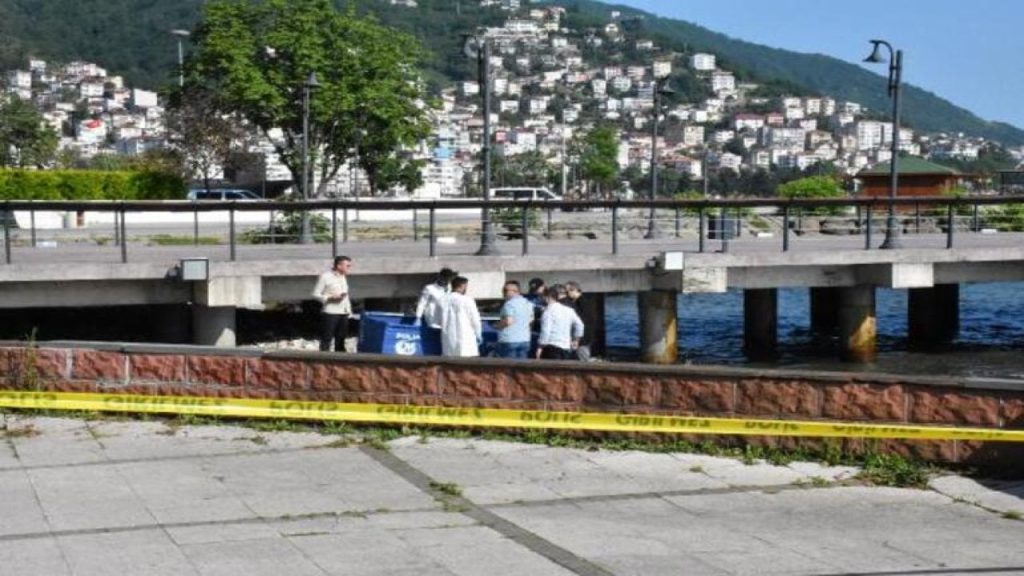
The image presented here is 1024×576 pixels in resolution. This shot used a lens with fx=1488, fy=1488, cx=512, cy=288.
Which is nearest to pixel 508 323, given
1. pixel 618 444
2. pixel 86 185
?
pixel 618 444

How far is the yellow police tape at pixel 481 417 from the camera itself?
1084 cm

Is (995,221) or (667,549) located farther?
(995,221)

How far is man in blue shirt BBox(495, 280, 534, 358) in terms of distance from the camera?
50.3ft

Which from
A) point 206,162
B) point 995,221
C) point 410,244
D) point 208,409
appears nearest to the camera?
point 208,409

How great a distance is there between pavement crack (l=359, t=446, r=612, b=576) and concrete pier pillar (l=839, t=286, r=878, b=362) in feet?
69.2

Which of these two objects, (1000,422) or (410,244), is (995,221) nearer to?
(410,244)

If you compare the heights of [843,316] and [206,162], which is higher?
[206,162]

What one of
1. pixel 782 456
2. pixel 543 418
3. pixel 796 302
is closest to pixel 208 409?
pixel 543 418

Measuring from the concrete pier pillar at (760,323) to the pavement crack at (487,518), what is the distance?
76.5 feet

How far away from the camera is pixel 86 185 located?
1977 inches

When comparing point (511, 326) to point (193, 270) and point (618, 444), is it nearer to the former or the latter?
point (618, 444)

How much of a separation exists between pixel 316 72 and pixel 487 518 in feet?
167

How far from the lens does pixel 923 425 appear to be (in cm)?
1088

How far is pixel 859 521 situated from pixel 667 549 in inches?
61.1
